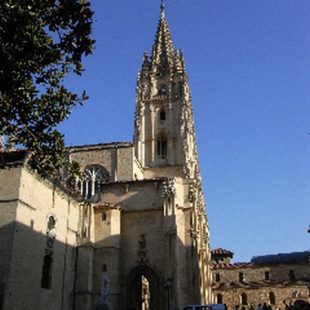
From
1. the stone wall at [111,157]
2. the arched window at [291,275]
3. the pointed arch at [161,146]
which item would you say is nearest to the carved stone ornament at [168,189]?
the stone wall at [111,157]

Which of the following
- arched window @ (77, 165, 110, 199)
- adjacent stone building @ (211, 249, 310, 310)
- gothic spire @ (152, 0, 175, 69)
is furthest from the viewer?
gothic spire @ (152, 0, 175, 69)

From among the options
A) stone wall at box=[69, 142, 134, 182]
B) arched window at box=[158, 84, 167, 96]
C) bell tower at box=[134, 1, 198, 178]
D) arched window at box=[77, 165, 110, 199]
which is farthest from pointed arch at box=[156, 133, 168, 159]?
arched window at box=[77, 165, 110, 199]

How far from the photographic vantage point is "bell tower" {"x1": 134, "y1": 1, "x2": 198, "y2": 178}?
44062mm

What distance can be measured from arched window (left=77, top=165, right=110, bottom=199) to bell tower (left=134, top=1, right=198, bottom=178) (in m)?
6.88

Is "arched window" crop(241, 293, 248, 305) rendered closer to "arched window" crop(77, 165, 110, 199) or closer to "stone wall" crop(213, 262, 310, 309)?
"stone wall" crop(213, 262, 310, 309)

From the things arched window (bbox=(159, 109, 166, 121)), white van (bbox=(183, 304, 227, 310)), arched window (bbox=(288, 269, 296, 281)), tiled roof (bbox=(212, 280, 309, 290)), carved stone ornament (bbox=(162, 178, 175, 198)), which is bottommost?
white van (bbox=(183, 304, 227, 310))

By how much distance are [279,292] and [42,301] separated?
31.6 m

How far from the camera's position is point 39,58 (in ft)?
39.2

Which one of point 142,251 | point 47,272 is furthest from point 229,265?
point 47,272

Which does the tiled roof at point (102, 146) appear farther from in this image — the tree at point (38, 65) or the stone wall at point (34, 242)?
the tree at point (38, 65)

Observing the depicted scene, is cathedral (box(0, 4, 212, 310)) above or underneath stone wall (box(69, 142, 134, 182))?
underneath

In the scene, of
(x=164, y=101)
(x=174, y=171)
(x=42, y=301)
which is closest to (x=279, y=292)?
(x=174, y=171)

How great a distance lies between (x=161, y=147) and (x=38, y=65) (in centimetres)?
3403

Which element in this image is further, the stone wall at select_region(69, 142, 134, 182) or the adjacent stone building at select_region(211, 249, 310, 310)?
the adjacent stone building at select_region(211, 249, 310, 310)
